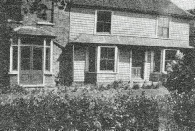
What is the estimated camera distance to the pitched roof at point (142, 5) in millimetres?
22219

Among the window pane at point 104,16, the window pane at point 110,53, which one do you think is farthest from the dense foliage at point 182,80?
the window pane at point 104,16

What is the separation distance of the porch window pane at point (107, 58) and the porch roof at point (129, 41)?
0.80 m

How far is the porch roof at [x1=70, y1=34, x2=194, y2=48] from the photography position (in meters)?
21.7

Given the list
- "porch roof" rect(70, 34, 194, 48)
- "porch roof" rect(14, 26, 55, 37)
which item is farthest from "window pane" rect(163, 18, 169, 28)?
"porch roof" rect(14, 26, 55, 37)

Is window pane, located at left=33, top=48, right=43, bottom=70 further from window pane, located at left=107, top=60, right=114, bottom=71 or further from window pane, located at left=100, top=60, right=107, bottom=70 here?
window pane, located at left=107, top=60, right=114, bottom=71

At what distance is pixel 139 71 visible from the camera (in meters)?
24.5

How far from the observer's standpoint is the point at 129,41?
2320 centimetres

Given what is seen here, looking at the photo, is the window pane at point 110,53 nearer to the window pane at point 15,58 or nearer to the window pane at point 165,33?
the window pane at point 165,33

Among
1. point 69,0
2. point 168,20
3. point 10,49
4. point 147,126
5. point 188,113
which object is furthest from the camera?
point 168,20

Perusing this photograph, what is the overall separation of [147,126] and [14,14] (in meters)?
14.7

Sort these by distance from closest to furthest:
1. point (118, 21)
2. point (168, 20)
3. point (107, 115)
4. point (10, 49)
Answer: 1. point (107, 115)
2. point (10, 49)
3. point (118, 21)
4. point (168, 20)

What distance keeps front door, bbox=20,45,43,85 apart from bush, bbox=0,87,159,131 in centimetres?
1218

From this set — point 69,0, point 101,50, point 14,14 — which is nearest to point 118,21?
point 101,50

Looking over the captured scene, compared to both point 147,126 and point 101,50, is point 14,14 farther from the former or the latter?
point 147,126
